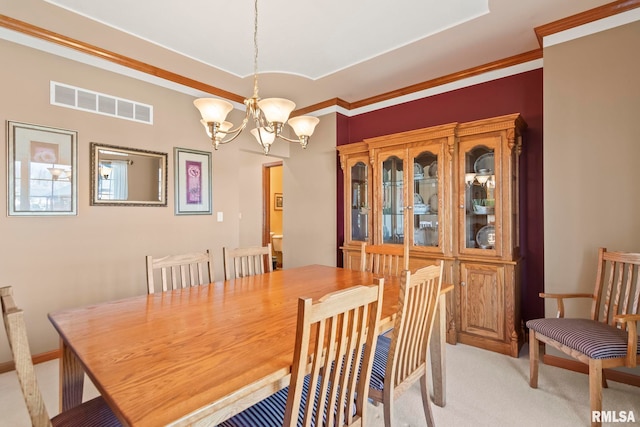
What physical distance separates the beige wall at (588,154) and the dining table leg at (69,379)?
303 cm

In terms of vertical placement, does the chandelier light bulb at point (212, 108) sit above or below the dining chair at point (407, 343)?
above

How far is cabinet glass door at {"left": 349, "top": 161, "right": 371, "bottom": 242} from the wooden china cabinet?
21cm

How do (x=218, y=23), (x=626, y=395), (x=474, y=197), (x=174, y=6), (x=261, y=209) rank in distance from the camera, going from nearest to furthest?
1. (x=626, y=395)
2. (x=174, y=6)
3. (x=218, y=23)
4. (x=474, y=197)
5. (x=261, y=209)

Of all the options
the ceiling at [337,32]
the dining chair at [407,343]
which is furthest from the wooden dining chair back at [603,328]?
the ceiling at [337,32]

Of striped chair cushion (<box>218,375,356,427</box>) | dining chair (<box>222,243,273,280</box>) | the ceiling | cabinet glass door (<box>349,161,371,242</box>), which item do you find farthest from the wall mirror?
striped chair cushion (<box>218,375,356,427</box>)

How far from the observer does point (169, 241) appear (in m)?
3.30

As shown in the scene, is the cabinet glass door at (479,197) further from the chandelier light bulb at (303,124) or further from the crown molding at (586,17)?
the chandelier light bulb at (303,124)

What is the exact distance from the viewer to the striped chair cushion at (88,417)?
3.74ft

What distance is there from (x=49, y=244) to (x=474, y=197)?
11.8 ft

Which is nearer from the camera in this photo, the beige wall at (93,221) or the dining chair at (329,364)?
the dining chair at (329,364)

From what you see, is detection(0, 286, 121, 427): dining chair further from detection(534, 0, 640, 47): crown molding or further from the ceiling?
detection(534, 0, 640, 47): crown molding

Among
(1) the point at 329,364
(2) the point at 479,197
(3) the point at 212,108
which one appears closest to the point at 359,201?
(2) the point at 479,197

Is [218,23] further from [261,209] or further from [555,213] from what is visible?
[261,209]

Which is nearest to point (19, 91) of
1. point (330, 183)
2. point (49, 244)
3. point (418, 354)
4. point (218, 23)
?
point (49, 244)
